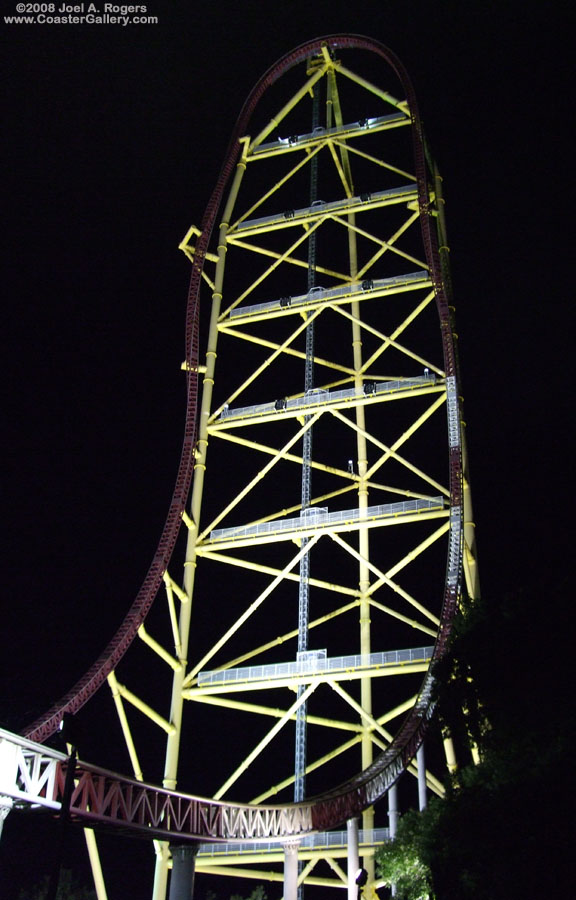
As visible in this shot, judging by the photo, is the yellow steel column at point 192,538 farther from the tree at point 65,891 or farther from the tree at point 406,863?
the tree at point 65,891

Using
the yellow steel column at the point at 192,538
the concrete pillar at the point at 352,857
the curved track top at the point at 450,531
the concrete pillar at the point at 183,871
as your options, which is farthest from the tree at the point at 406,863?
the yellow steel column at the point at 192,538

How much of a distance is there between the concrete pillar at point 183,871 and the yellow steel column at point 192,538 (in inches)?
108

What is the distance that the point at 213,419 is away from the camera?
59.7 ft

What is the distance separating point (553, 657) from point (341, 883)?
6243mm

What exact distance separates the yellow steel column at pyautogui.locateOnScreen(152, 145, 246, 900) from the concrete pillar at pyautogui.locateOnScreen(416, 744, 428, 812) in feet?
12.4

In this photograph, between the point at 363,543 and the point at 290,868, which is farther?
the point at 363,543

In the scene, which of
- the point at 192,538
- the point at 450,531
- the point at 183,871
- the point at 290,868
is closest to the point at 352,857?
the point at 290,868

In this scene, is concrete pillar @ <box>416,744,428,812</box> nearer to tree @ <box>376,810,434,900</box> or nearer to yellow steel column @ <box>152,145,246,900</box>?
tree @ <box>376,810,434,900</box>

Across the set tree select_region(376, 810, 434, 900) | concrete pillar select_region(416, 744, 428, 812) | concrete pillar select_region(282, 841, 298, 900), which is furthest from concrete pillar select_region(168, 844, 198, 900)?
concrete pillar select_region(416, 744, 428, 812)

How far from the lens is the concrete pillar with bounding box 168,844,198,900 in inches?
→ 444

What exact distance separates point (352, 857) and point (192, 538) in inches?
252

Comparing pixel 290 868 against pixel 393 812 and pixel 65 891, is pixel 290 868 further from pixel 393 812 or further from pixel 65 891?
pixel 65 891

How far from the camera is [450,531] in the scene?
48.5 ft

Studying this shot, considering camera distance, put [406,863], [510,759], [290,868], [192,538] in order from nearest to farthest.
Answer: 1. [510,759]
2. [406,863]
3. [290,868]
4. [192,538]
